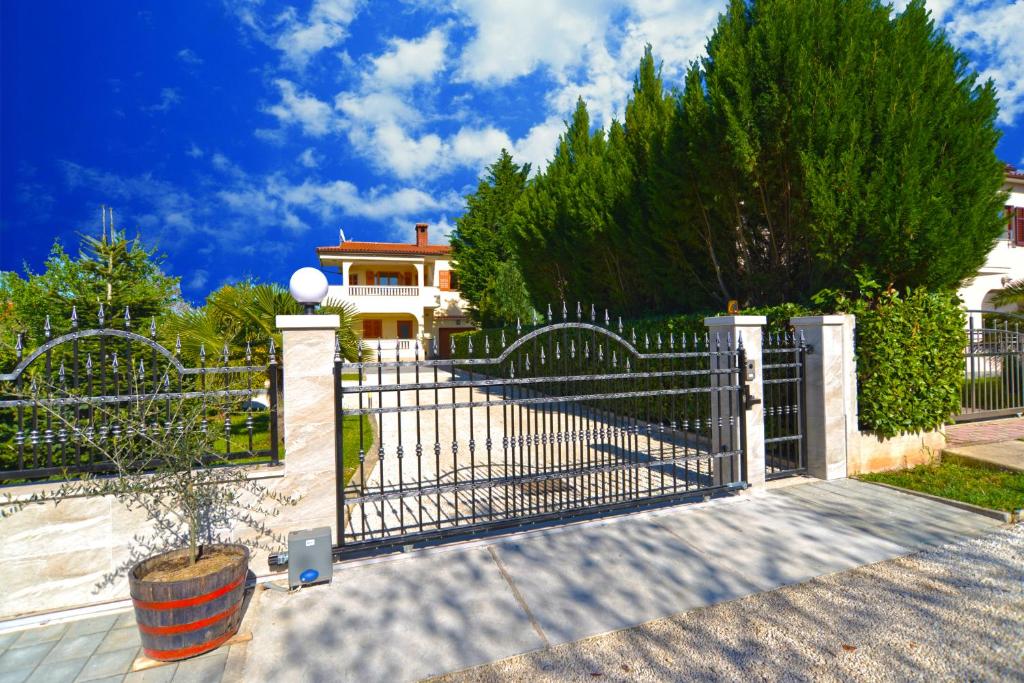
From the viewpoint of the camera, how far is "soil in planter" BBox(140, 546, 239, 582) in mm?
2928

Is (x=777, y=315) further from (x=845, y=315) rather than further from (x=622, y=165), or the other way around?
(x=622, y=165)

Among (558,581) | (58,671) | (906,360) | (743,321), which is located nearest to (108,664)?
(58,671)

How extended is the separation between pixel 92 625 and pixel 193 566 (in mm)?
867

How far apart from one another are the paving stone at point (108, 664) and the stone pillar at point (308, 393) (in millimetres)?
1303

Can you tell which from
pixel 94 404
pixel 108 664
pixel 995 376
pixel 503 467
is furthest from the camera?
pixel 995 376

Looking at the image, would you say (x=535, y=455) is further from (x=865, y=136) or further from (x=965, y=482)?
(x=865, y=136)

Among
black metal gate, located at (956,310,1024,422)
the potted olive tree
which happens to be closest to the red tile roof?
black metal gate, located at (956,310,1024,422)

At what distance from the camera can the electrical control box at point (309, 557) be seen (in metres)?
3.45

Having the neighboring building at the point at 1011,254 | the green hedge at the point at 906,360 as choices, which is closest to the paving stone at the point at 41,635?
the green hedge at the point at 906,360

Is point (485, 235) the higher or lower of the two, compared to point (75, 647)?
higher

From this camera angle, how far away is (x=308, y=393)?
3730 millimetres

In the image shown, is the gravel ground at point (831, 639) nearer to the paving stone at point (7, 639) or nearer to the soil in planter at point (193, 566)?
the soil in planter at point (193, 566)

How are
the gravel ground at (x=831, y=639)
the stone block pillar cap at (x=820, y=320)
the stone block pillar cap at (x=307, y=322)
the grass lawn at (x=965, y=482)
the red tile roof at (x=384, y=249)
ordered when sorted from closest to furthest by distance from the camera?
the gravel ground at (x=831, y=639) < the stone block pillar cap at (x=307, y=322) < the grass lawn at (x=965, y=482) < the stone block pillar cap at (x=820, y=320) < the red tile roof at (x=384, y=249)

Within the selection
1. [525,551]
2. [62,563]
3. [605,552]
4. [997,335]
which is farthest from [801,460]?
[62,563]
